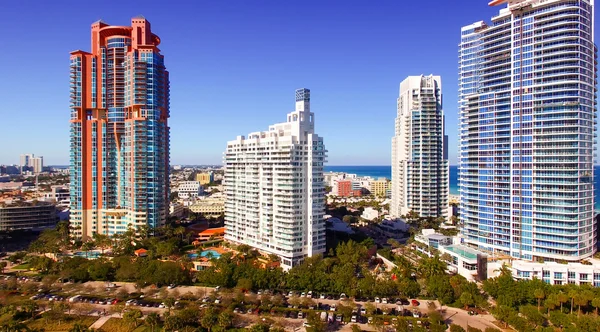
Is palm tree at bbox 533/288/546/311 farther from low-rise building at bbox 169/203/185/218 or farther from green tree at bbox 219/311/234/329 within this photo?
low-rise building at bbox 169/203/185/218

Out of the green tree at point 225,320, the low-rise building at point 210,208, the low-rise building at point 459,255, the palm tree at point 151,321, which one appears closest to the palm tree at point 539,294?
the low-rise building at point 459,255

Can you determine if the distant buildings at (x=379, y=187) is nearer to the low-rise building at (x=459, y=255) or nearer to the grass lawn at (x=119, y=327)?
the low-rise building at (x=459, y=255)

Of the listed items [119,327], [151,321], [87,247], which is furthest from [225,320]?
[87,247]

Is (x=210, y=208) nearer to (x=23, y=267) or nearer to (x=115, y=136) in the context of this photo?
(x=115, y=136)

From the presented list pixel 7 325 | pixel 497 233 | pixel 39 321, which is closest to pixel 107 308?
pixel 39 321

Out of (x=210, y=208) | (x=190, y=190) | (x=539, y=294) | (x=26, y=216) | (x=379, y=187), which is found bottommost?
(x=539, y=294)

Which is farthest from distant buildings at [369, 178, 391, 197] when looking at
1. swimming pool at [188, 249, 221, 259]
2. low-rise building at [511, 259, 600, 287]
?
low-rise building at [511, 259, 600, 287]
